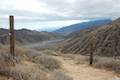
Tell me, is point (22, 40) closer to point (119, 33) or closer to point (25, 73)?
point (119, 33)

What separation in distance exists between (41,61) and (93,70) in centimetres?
293

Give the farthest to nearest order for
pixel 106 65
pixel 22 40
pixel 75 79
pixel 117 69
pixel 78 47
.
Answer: pixel 22 40, pixel 78 47, pixel 106 65, pixel 117 69, pixel 75 79

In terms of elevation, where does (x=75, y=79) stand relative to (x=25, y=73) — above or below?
below

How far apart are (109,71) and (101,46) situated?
7056cm

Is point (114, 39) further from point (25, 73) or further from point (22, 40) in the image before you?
point (22, 40)

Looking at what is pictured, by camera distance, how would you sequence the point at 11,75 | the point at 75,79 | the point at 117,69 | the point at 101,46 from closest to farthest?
the point at 11,75
the point at 75,79
the point at 117,69
the point at 101,46

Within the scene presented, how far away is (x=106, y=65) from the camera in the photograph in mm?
17031

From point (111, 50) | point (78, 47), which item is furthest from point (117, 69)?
point (78, 47)

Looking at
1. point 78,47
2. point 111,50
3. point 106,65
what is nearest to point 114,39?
point 111,50

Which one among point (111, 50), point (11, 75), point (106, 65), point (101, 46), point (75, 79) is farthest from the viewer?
point (101, 46)

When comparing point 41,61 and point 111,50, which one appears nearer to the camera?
point 41,61

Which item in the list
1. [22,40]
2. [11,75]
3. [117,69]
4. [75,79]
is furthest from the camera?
[22,40]

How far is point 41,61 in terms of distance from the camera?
631 inches

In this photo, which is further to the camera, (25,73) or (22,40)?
(22,40)
